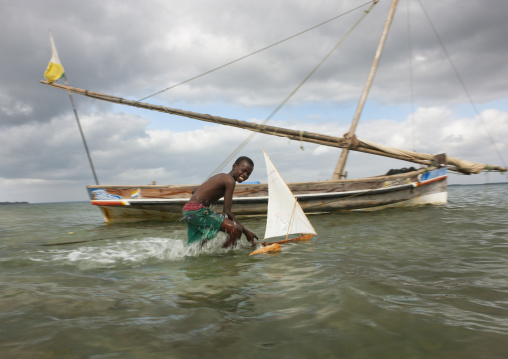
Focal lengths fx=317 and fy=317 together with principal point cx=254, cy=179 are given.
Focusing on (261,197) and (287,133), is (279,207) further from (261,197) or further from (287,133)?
(287,133)

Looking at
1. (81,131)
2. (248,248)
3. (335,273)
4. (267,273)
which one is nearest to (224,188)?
(248,248)

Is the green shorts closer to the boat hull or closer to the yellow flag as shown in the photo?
the boat hull

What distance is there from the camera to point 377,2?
12570 millimetres

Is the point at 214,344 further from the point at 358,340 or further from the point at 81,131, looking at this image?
the point at 81,131

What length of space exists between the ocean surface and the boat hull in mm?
5297

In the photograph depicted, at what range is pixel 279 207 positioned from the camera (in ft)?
19.6

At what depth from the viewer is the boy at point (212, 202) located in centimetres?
542

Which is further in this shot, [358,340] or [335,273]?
[335,273]

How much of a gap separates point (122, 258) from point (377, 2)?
13.1 metres

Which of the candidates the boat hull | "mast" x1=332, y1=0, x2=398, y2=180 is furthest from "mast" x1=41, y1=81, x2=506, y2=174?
the boat hull

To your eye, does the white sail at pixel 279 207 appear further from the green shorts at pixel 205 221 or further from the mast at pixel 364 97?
the mast at pixel 364 97

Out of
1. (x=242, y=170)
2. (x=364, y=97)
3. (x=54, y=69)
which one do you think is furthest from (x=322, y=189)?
Answer: (x=54, y=69)

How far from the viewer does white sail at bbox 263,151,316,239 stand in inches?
232

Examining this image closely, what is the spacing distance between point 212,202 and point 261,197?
5692 millimetres
